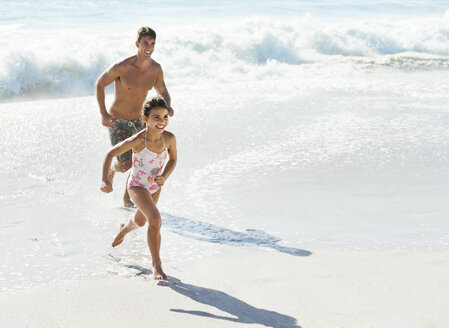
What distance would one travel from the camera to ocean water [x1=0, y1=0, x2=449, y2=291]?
4977 mm

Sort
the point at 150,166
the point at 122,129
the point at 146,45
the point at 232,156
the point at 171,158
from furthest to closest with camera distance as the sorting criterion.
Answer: the point at 232,156, the point at 122,129, the point at 146,45, the point at 171,158, the point at 150,166

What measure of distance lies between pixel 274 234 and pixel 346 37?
56.9ft

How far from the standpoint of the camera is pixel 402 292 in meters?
3.94

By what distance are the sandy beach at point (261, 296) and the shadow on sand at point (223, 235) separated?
0.26 m

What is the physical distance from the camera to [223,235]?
512cm

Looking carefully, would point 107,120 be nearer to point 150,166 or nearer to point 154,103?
point 150,166

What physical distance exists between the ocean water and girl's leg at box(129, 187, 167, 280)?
0.31m

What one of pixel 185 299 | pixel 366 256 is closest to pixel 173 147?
pixel 185 299

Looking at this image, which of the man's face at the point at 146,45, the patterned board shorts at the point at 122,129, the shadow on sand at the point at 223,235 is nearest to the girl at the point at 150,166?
the shadow on sand at the point at 223,235

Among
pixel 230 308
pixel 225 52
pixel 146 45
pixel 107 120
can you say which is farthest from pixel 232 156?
pixel 225 52

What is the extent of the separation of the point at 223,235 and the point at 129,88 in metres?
1.54

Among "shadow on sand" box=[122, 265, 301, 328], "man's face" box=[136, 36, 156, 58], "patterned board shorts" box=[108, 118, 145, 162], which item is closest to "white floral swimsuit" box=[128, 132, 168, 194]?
"shadow on sand" box=[122, 265, 301, 328]

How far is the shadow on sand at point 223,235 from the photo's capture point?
16.0ft

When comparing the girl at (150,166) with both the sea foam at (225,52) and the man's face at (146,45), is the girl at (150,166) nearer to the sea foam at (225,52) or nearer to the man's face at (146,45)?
the man's face at (146,45)
